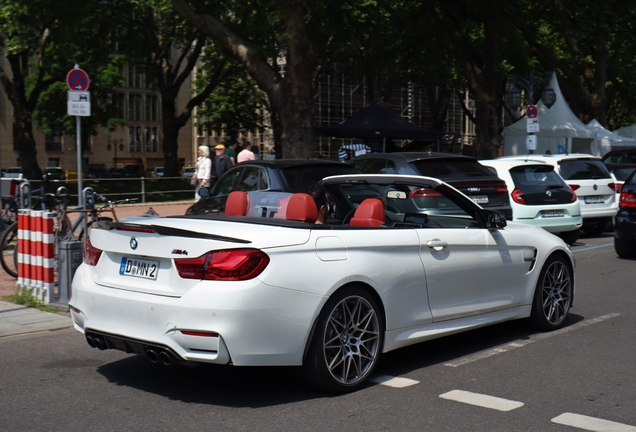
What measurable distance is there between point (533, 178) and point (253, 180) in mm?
5440

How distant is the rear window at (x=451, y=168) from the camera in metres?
13.7

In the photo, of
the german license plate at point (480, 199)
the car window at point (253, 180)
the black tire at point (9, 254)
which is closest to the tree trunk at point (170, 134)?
the car window at point (253, 180)

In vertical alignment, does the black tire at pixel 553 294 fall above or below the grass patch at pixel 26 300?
above

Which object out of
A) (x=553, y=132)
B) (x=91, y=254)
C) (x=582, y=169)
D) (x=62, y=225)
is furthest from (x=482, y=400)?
(x=553, y=132)

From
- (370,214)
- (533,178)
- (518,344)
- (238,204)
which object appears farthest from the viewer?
(533,178)

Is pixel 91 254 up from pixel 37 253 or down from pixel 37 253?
up

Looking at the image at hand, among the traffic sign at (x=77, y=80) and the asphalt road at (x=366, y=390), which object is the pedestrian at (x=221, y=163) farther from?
the asphalt road at (x=366, y=390)

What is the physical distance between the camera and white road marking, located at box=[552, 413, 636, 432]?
488 centimetres

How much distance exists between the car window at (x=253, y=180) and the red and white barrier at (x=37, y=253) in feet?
12.8

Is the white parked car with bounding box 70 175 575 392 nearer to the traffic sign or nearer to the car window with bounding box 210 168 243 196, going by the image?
the traffic sign

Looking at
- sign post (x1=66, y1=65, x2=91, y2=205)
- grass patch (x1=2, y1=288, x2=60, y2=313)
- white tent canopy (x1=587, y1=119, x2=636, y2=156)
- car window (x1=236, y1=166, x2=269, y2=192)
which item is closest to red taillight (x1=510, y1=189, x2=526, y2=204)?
car window (x1=236, y1=166, x2=269, y2=192)

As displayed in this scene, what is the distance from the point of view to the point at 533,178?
1559cm

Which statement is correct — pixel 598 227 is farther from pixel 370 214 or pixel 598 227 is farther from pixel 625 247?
pixel 370 214

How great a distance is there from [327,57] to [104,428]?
38.7m
